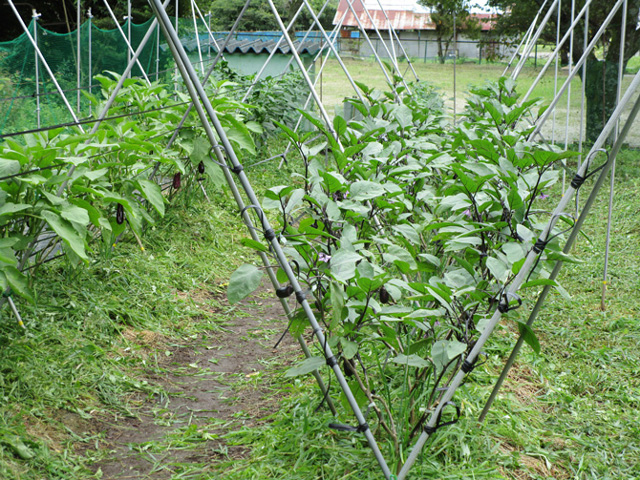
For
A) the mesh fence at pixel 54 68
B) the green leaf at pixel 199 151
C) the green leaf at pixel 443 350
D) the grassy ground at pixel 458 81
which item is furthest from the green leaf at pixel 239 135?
the grassy ground at pixel 458 81

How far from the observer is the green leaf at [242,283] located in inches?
65.6

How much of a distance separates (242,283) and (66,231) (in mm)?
1056

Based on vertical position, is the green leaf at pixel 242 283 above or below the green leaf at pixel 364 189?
below

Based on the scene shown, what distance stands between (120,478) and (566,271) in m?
3.52

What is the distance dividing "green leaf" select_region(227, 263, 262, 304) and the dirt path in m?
0.85

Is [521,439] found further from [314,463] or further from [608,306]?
[608,306]

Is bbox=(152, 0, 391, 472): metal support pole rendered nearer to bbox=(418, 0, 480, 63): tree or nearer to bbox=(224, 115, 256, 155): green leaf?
bbox=(224, 115, 256, 155): green leaf

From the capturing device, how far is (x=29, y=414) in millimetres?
2291

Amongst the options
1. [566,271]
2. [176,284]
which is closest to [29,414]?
[176,284]

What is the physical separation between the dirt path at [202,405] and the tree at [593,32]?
711 centimetres

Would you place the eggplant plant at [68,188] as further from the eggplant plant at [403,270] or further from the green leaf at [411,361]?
the green leaf at [411,361]

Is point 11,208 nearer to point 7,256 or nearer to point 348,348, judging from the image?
point 7,256

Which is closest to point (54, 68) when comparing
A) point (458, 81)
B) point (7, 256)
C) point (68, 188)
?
point (68, 188)

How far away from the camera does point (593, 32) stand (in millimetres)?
9578
